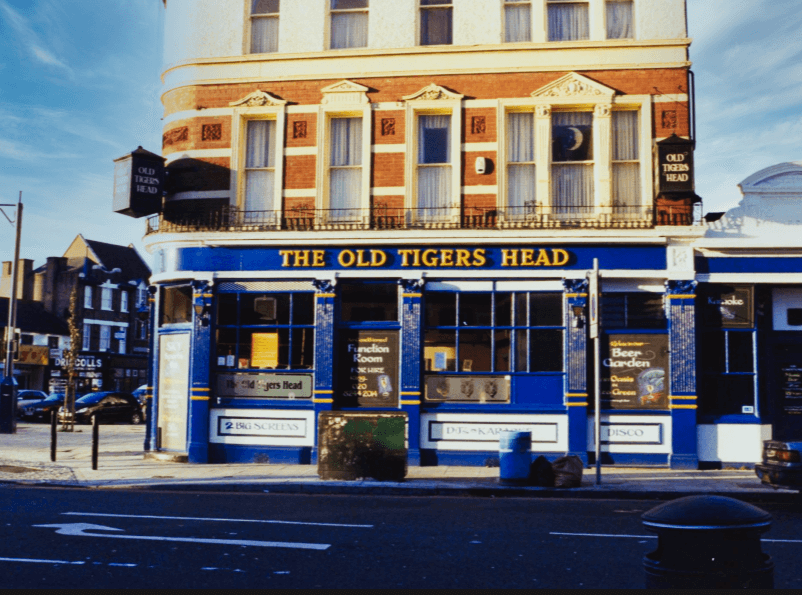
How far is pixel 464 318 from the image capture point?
1647 cm

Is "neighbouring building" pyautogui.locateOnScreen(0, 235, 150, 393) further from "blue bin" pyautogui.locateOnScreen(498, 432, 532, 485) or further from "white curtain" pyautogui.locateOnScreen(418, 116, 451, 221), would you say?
"blue bin" pyautogui.locateOnScreen(498, 432, 532, 485)

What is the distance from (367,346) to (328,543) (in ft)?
28.1

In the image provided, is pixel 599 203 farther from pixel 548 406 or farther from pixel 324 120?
pixel 324 120

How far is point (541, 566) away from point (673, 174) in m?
10.7

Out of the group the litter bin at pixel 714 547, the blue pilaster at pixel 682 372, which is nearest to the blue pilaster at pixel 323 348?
the blue pilaster at pixel 682 372

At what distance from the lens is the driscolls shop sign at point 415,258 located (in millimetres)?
16094

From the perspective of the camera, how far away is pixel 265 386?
16.8m

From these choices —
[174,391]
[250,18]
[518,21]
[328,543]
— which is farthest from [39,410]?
[328,543]

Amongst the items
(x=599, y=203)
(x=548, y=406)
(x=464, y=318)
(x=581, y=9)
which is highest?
(x=581, y=9)

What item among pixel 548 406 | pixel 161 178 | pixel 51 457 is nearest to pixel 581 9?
pixel 548 406

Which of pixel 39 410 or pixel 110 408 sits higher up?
pixel 110 408

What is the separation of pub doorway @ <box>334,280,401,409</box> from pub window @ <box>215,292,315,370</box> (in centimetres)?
68

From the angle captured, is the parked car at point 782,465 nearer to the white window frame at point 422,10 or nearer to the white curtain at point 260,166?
the white window frame at point 422,10

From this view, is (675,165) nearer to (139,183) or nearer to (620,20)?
(620,20)
